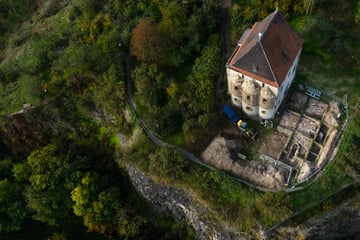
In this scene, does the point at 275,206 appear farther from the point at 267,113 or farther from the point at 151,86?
the point at 151,86

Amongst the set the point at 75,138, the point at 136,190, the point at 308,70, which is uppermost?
the point at 308,70

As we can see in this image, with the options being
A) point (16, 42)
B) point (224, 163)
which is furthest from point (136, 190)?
point (16, 42)

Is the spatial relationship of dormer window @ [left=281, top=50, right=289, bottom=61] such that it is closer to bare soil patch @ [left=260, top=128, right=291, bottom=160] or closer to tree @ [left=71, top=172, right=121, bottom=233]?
bare soil patch @ [left=260, top=128, right=291, bottom=160]

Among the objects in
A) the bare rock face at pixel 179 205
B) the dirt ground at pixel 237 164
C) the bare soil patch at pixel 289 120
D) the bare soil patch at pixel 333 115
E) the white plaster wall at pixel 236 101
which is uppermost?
the white plaster wall at pixel 236 101

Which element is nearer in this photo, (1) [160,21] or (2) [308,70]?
(2) [308,70]

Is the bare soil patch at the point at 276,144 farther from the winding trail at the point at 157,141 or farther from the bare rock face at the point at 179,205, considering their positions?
the bare rock face at the point at 179,205

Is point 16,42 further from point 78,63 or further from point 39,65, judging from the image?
point 78,63

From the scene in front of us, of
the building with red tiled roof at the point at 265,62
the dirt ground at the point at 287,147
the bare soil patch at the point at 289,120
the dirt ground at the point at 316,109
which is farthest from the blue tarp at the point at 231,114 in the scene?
the dirt ground at the point at 316,109
